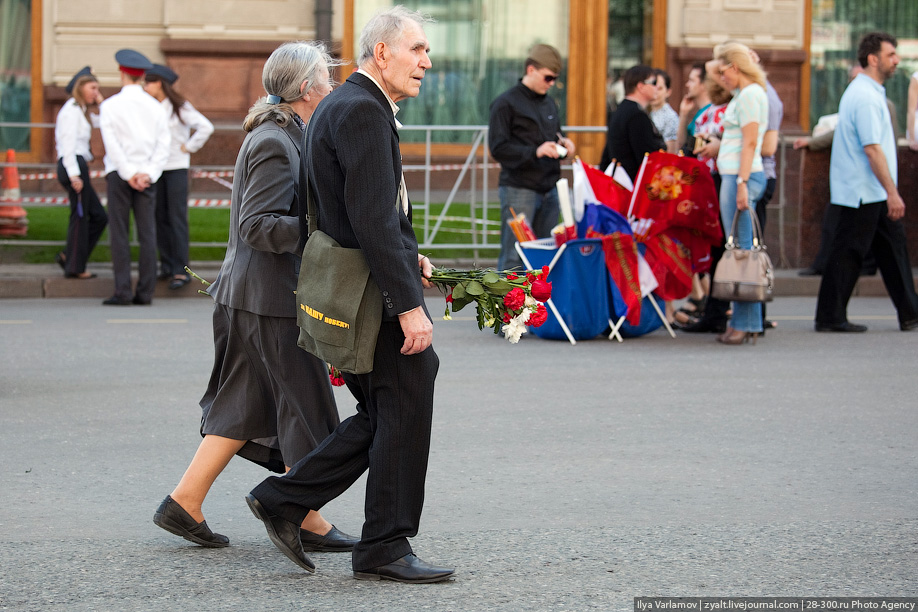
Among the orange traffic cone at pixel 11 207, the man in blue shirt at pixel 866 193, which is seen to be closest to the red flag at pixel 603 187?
the man in blue shirt at pixel 866 193

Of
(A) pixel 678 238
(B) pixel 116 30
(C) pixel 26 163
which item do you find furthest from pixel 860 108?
(B) pixel 116 30

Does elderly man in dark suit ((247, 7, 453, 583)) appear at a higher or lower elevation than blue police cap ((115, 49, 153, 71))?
lower

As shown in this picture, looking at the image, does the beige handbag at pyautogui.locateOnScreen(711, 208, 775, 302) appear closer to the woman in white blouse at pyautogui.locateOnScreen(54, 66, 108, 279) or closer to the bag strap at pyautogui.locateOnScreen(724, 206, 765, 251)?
the bag strap at pyautogui.locateOnScreen(724, 206, 765, 251)

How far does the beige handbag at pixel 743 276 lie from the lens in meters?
8.63

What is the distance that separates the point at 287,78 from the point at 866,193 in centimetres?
623

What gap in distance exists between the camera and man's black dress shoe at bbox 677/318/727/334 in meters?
→ 9.77

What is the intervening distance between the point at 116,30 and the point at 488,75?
5684mm

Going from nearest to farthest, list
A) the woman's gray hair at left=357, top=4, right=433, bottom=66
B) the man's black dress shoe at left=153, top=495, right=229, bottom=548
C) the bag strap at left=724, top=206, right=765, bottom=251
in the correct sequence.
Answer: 1. the woman's gray hair at left=357, top=4, right=433, bottom=66
2. the man's black dress shoe at left=153, top=495, right=229, bottom=548
3. the bag strap at left=724, top=206, right=765, bottom=251

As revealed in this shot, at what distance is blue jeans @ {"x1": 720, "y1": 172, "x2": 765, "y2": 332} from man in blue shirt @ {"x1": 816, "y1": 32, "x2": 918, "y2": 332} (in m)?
0.83

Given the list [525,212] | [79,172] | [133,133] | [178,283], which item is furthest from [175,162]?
[525,212]

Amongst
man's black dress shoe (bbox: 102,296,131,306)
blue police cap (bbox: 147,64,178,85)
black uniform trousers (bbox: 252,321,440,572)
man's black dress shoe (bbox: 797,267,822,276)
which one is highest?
blue police cap (bbox: 147,64,178,85)

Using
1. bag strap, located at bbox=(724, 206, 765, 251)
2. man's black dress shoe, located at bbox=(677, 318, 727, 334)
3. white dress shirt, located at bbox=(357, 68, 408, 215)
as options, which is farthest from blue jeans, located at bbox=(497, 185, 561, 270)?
white dress shirt, located at bbox=(357, 68, 408, 215)

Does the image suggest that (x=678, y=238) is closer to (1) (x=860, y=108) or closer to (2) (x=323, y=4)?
(1) (x=860, y=108)

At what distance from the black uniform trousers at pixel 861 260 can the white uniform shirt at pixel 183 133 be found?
5.63 metres
